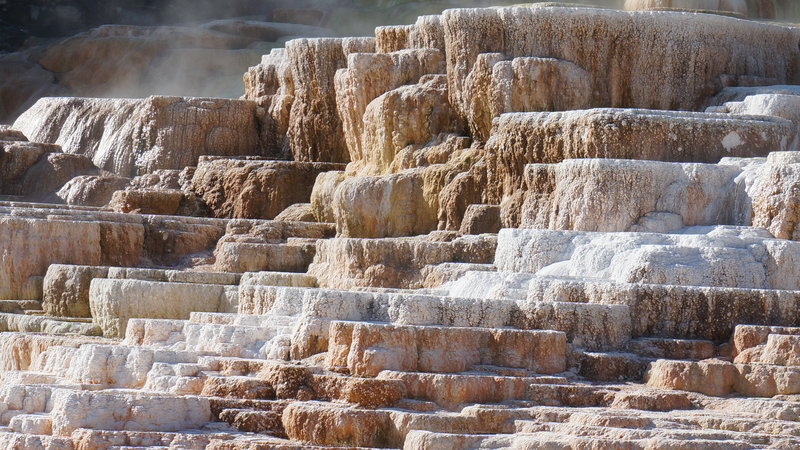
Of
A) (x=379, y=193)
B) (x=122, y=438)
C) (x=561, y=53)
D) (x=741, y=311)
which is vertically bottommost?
(x=122, y=438)

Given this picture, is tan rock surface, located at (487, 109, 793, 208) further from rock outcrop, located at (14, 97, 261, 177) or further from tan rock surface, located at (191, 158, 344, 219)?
rock outcrop, located at (14, 97, 261, 177)

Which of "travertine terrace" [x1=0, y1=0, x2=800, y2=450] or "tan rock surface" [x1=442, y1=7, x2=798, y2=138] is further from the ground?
"tan rock surface" [x1=442, y1=7, x2=798, y2=138]

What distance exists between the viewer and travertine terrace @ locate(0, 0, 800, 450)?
1491 cm

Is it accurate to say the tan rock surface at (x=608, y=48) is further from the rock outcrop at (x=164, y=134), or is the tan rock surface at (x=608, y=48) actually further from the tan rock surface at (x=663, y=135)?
the rock outcrop at (x=164, y=134)

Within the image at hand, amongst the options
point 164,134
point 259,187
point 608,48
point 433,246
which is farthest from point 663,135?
point 164,134

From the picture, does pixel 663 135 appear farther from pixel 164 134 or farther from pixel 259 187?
pixel 164 134

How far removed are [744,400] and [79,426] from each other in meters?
5.33

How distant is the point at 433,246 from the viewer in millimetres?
22172

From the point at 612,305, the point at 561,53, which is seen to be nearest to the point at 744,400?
the point at 612,305

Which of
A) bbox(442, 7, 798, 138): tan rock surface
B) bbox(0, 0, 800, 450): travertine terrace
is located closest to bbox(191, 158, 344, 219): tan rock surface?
bbox(0, 0, 800, 450): travertine terrace

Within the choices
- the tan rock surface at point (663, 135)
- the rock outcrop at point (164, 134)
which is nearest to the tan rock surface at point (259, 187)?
the rock outcrop at point (164, 134)

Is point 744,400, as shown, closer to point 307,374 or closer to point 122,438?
point 307,374

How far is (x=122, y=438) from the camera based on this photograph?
47.4 feet

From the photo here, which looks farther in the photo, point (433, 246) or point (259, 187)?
point (259, 187)
